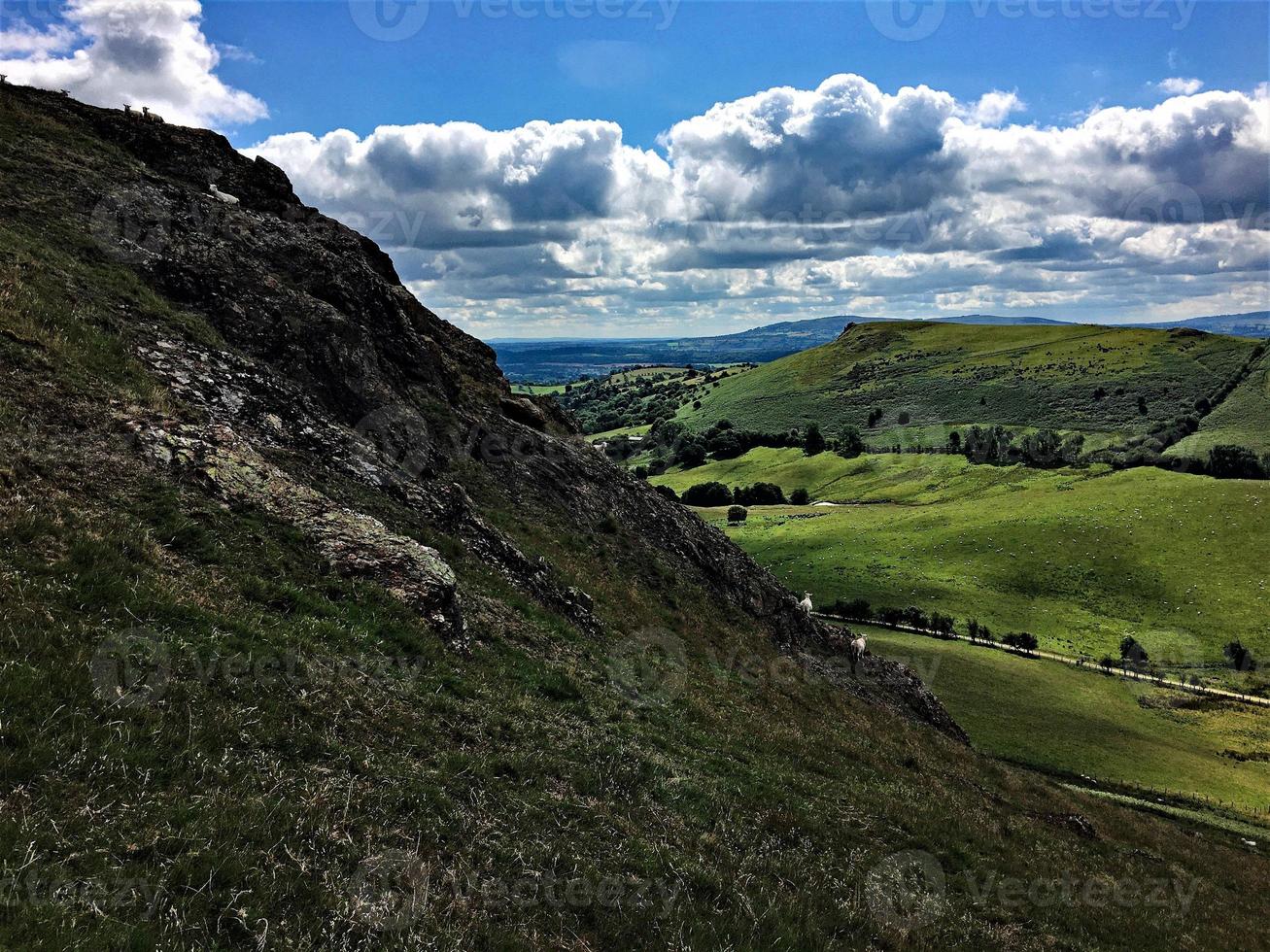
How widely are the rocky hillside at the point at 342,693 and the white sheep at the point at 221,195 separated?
1.28 metres

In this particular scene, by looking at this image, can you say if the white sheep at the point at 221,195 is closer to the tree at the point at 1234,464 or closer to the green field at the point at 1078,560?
the green field at the point at 1078,560

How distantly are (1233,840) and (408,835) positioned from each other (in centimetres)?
5309

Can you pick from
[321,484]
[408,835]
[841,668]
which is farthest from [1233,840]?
[321,484]

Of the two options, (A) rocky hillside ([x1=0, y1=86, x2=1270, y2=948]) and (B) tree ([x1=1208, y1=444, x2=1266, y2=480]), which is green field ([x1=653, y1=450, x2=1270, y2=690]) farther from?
(A) rocky hillside ([x1=0, y1=86, x2=1270, y2=948])

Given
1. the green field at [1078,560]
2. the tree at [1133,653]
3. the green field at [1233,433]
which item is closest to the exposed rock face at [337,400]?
the tree at [1133,653]

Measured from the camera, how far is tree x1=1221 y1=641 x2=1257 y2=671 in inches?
3408

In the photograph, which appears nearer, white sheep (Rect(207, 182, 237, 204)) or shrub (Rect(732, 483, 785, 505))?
white sheep (Rect(207, 182, 237, 204))

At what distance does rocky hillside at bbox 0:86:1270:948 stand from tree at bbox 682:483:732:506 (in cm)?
16156

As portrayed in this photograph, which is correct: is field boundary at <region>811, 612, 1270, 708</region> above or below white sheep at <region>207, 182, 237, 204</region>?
below

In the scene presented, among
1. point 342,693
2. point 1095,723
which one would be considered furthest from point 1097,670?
point 342,693

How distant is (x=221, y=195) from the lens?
114 ft

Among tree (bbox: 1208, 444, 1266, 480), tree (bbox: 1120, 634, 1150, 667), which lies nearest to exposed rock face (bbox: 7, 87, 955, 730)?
tree (bbox: 1120, 634, 1150, 667)

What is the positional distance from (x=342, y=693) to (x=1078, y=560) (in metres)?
140

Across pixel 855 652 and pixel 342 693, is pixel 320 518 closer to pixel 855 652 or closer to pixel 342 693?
pixel 342 693
